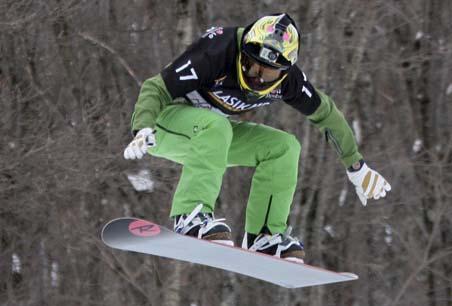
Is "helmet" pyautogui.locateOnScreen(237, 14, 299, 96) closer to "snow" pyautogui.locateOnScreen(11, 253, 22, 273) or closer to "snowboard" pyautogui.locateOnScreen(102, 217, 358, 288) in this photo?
"snowboard" pyautogui.locateOnScreen(102, 217, 358, 288)

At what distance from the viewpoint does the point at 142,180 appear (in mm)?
11750

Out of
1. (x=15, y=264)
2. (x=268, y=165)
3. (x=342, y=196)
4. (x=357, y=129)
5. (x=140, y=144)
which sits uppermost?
(x=140, y=144)

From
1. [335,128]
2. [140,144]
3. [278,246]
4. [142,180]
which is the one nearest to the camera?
[140,144]

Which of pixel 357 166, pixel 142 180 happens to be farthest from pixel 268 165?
pixel 142 180

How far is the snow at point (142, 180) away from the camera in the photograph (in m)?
11.6

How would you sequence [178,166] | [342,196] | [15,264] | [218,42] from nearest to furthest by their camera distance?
[218,42] → [178,166] → [342,196] → [15,264]

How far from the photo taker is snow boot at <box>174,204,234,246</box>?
501cm

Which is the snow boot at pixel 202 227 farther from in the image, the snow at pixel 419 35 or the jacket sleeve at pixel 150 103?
the snow at pixel 419 35

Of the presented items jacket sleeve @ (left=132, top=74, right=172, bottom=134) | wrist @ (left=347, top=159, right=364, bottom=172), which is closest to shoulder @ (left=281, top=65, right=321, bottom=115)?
wrist @ (left=347, top=159, right=364, bottom=172)

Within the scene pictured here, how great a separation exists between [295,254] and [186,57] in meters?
1.32

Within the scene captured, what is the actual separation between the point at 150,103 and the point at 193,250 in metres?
0.78

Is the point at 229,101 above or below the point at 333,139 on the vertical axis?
above

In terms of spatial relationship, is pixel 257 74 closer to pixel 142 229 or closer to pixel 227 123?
pixel 227 123

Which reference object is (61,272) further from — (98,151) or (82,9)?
(82,9)
